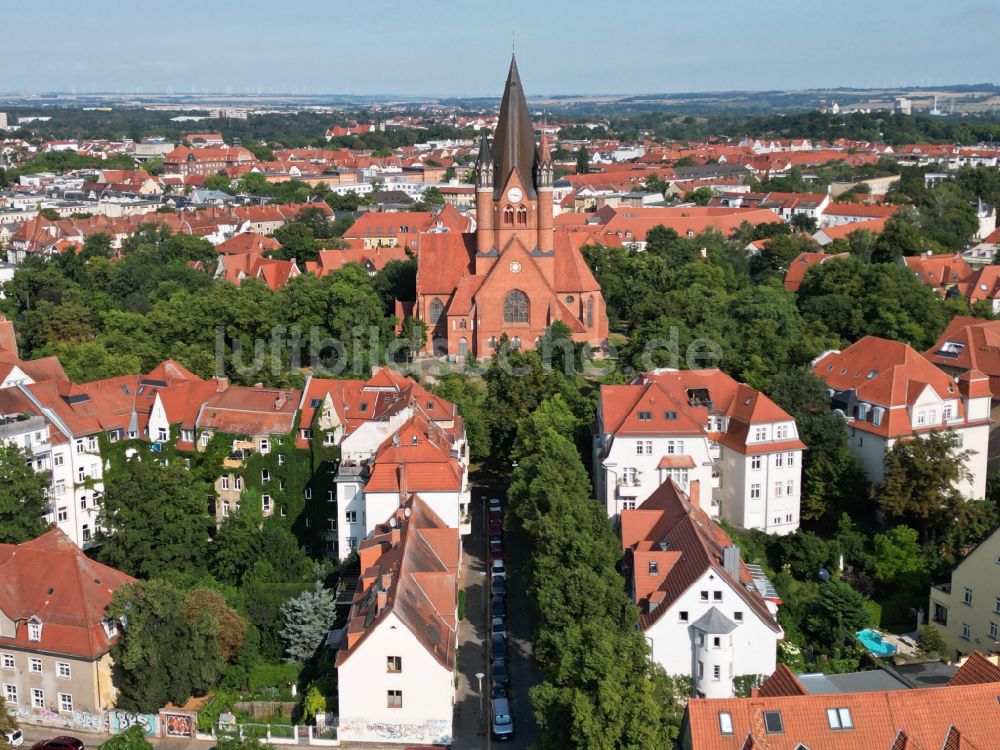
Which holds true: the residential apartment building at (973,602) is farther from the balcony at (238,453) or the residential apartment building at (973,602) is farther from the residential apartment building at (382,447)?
the balcony at (238,453)

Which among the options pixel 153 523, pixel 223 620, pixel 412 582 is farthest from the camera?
pixel 153 523

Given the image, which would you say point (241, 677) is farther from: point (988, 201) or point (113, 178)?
point (113, 178)

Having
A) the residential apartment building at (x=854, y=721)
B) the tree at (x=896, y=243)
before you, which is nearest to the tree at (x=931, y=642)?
the residential apartment building at (x=854, y=721)

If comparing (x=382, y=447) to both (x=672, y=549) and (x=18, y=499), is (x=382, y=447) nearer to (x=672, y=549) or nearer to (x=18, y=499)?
(x=672, y=549)

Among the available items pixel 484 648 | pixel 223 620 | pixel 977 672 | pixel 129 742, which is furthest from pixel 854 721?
pixel 223 620

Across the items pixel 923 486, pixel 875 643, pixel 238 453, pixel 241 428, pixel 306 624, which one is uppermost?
pixel 241 428

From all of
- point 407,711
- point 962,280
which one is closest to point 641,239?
point 962,280
